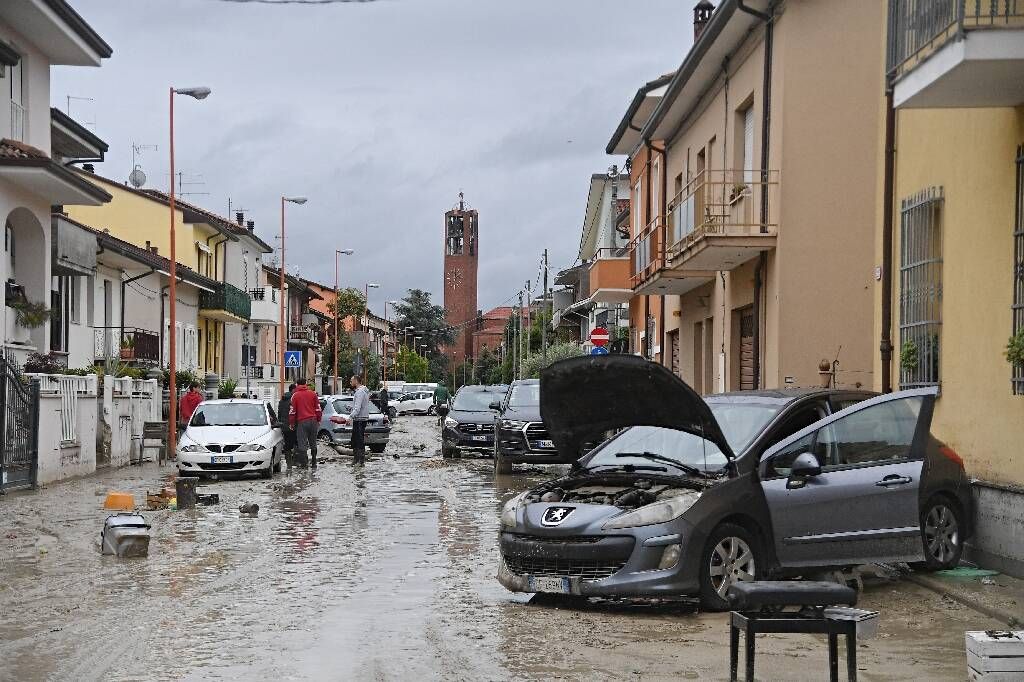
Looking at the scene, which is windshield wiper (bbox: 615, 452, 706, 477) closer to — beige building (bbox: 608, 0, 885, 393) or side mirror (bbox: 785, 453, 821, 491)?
side mirror (bbox: 785, 453, 821, 491)

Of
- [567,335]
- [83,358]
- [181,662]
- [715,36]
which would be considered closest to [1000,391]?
[181,662]

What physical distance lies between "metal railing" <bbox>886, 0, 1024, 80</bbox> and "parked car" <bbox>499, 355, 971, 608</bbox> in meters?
3.11

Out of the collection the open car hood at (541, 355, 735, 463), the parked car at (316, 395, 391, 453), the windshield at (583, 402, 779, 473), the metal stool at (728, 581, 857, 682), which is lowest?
the parked car at (316, 395, 391, 453)

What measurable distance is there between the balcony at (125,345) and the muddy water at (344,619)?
80.0ft

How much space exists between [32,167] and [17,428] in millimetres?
5448

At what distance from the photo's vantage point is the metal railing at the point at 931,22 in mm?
10750

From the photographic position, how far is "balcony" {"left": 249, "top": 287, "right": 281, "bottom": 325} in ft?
219

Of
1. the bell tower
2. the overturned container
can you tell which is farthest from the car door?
the bell tower

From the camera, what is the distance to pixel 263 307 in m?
67.4

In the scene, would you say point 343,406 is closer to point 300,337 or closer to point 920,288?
point 920,288

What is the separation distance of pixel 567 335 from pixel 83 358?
5443 centimetres

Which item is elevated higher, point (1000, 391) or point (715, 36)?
point (715, 36)

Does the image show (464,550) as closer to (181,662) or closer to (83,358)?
(181,662)

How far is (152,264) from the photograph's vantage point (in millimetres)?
41656
